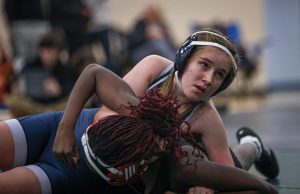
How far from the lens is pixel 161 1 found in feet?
36.5

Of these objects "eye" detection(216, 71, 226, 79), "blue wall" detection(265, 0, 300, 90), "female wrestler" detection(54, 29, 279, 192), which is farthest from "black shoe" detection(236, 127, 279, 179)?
"blue wall" detection(265, 0, 300, 90)

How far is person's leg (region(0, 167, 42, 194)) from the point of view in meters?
2.05

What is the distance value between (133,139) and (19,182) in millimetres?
435

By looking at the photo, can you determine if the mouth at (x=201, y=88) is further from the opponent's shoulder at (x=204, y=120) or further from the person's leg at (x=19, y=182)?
the person's leg at (x=19, y=182)

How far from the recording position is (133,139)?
1.93 metres

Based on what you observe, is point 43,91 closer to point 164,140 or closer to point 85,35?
point 85,35

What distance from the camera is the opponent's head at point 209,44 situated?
2223mm

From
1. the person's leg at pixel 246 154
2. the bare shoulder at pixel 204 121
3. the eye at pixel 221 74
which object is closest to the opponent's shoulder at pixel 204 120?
the bare shoulder at pixel 204 121

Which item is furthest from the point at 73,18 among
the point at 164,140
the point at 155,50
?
the point at 164,140

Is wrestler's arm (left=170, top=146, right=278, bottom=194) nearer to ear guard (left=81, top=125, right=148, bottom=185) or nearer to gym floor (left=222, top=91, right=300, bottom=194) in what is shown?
ear guard (left=81, top=125, right=148, bottom=185)

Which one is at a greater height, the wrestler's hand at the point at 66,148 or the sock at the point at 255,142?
the wrestler's hand at the point at 66,148

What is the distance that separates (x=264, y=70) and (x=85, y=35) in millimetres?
5939

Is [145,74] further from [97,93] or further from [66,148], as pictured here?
[66,148]

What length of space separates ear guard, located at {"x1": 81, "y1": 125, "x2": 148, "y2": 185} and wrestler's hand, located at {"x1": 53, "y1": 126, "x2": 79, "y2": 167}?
2.1 inches
